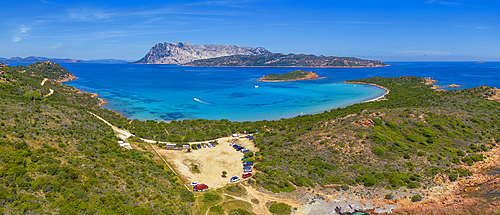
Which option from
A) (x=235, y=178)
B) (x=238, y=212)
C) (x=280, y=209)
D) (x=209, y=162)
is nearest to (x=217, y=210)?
(x=238, y=212)

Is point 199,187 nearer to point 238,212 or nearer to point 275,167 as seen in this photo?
point 238,212

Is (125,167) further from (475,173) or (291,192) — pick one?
(475,173)

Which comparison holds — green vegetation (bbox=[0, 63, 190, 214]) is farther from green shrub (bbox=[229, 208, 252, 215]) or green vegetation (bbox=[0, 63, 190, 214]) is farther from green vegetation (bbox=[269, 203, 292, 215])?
green vegetation (bbox=[269, 203, 292, 215])

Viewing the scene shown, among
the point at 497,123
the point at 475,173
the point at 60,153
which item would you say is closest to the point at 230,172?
the point at 60,153

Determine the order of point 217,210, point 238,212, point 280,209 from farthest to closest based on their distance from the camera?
point 280,209, point 217,210, point 238,212

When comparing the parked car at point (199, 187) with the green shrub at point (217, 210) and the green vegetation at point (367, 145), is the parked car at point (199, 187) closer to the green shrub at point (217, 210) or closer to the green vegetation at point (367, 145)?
the green shrub at point (217, 210)
